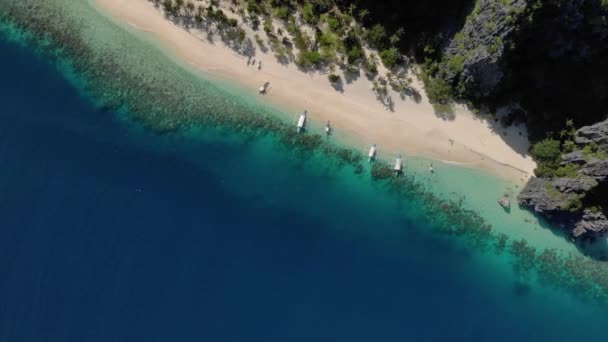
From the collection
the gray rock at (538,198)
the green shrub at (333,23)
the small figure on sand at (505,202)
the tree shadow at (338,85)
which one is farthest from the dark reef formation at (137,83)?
the green shrub at (333,23)

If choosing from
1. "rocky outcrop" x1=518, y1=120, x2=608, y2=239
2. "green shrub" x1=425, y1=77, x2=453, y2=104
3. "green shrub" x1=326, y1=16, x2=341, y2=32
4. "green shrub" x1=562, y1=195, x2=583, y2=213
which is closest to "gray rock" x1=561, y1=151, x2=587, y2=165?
"rocky outcrop" x1=518, y1=120, x2=608, y2=239

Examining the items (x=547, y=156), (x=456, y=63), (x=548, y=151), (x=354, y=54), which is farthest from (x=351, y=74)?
(x=547, y=156)

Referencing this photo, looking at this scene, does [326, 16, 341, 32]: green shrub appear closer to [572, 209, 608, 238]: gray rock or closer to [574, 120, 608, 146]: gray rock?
[574, 120, 608, 146]: gray rock

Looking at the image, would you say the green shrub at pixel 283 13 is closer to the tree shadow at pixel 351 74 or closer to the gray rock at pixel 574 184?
the tree shadow at pixel 351 74

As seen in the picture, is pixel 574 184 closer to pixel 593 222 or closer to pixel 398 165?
pixel 593 222

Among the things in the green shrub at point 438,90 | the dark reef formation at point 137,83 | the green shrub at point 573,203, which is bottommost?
the dark reef formation at point 137,83

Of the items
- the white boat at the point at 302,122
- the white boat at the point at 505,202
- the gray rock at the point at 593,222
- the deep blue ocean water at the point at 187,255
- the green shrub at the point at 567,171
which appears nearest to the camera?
the deep blue ocean water at the point at 187,255
